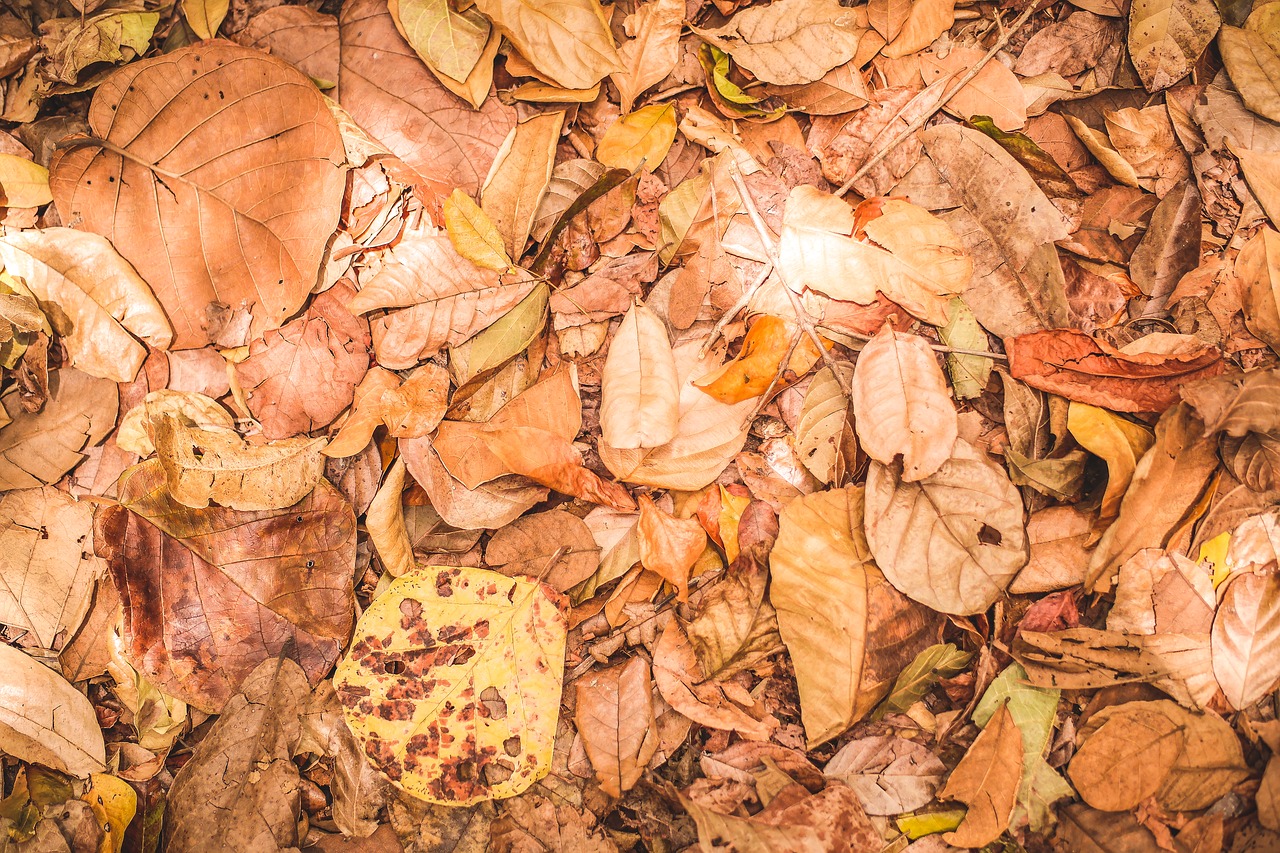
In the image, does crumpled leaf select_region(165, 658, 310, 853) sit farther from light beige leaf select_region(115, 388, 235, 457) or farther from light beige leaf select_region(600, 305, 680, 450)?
light beige leaf select_region(600, 305, 680, 450)

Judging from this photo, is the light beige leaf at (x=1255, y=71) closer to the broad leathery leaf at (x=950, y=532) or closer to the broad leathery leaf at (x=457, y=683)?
the broad leathery leaf at (x=950, y=532)

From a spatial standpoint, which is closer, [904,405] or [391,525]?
[904,405]

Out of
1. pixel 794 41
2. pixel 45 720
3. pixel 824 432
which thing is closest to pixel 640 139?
pixel 794 41

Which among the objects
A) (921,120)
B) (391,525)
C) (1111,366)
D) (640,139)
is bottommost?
(391,525)

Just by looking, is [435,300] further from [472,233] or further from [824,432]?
[824,432]

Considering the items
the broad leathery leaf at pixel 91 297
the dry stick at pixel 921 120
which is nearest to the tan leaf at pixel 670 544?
the dry stick at pixel 921 120

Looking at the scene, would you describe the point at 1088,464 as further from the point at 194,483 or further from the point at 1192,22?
the point at 194,483
